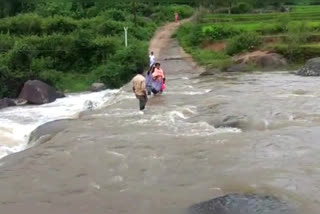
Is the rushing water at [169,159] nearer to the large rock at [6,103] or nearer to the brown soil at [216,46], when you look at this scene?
the large rock at [6,103]

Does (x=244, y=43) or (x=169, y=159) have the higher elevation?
(x=244, y=43)

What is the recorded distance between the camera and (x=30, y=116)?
803 inches

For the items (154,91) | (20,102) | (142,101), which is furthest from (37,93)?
(142,101)

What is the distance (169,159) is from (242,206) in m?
3.50

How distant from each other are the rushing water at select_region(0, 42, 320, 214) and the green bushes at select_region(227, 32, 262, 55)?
46.4ft

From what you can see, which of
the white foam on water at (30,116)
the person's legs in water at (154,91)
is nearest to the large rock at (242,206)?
the white foam on water at (30,116)

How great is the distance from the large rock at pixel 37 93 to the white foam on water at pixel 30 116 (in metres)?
0.45

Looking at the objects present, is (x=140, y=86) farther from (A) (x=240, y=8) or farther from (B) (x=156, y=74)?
(A) (x=240, y=8)

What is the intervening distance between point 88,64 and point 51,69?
88.6 inches

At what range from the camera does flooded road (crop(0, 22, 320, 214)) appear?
9.21 m

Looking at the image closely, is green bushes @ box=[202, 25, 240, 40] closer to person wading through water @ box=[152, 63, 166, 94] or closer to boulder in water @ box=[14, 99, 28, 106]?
boulder in water @ box=[14, 99, 28, 106]

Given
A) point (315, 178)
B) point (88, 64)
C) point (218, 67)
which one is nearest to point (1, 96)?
point (88, 64)

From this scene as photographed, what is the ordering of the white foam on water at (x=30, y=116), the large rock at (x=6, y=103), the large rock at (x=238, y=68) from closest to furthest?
1. the white foam on water at (x=30, y=116)
2. the large rock at (x=6, y=103)
3. the large rock at (x=238, y=68)

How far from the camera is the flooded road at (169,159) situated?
9211mm
